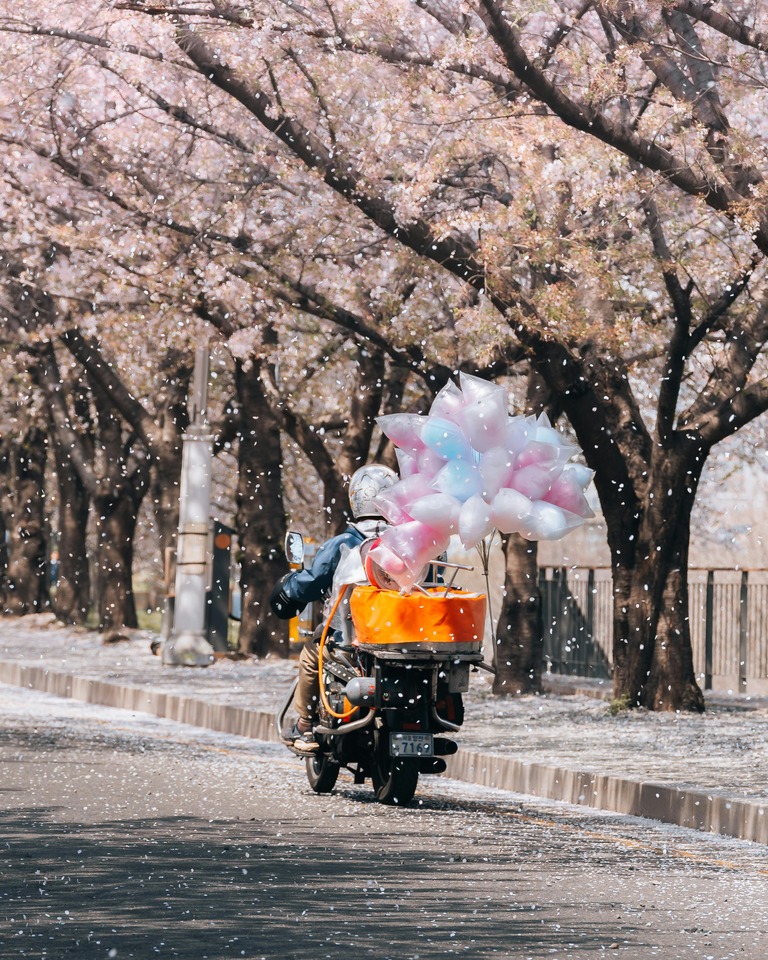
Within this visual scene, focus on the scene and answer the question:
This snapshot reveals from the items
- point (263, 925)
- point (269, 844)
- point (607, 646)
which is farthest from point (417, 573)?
point (607, 646)

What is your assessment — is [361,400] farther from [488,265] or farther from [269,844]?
[269,844]

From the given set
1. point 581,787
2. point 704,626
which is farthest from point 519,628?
point 581,787

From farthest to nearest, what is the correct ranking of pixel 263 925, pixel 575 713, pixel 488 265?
pixel 575 713 → pixel 488 265 → pixel 263 925

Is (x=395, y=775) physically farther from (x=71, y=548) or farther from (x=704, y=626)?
(x=71, y=548)

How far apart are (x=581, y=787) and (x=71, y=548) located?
2786 cm

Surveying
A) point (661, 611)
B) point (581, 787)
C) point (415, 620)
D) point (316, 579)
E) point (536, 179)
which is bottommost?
point (581, 787)

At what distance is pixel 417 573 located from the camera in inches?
424

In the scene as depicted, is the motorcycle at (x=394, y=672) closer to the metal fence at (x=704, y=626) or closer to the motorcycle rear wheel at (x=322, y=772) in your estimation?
the motorcycle rear wheel at (x=322, y=772)

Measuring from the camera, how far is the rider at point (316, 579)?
11734mm

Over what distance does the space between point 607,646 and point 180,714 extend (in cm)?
845

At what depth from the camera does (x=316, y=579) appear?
1192cm

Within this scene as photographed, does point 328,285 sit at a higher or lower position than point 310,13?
lower

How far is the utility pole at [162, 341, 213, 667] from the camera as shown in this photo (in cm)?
2420

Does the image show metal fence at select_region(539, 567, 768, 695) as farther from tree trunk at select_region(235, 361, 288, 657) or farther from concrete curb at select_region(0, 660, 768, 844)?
concrete curb at select_region(0, 660, 768, 844)
